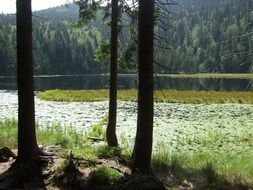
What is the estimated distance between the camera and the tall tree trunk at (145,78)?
841 centimetres

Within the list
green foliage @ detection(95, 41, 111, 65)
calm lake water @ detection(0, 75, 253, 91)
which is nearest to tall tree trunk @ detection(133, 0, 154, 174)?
green foliage @ detection(95, 41, 111, 65)

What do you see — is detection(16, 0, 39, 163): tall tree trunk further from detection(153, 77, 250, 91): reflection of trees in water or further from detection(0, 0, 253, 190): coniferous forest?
detection(153, 77, 250, 91): reflection of trees in water

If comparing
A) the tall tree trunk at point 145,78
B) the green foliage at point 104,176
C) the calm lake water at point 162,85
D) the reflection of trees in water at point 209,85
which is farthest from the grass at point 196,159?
the calm lake water at point 162,85

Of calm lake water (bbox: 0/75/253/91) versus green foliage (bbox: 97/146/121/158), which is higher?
green foliage (bbox: 97/146/121/158)

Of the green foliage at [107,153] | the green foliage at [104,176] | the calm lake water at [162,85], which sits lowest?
the calm lake water at [162,85]

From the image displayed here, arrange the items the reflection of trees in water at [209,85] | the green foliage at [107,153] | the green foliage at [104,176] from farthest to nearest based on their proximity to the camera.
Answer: the reflection of trees in water at [209,85]
the green foliage at [107,153]
the green foliage at [104,176]

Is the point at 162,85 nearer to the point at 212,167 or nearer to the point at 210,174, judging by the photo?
the point at 212,167

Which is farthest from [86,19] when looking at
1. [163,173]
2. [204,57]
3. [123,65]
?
[204,57]

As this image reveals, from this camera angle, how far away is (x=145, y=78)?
852 centimetres

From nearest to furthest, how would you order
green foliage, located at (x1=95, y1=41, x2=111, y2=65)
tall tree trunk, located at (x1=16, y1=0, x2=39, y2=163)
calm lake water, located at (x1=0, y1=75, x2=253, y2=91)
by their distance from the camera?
1. tall tree trunk, located at (x1=16, y1=0, x2=39, y2=163)
2. green foliage, located at (x1=95, y1=41, x2=111, y2=65)
3. calm lake water, located at (x1=0, y1=75, x2=253, y2=91)

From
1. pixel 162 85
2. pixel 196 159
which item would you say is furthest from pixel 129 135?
pixel 162 85

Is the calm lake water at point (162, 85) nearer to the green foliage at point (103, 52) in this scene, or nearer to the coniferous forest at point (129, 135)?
the coniferous forest at point (129, 135)

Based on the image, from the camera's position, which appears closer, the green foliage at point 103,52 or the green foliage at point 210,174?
the green foliage at point 210,174

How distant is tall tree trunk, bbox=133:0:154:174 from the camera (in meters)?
8.41
